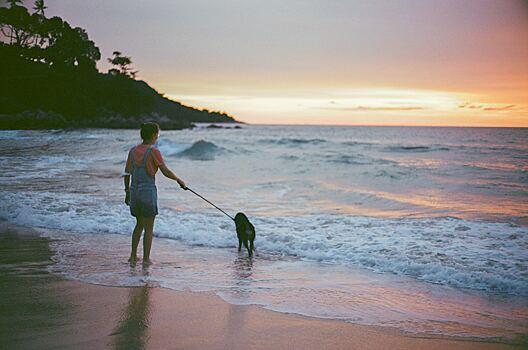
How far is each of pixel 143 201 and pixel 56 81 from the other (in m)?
67.6

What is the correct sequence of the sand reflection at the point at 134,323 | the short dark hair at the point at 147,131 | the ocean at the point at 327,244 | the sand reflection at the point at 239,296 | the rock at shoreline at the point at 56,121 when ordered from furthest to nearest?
the rock at shoreline at the point at 56,121
the short dark hair at the point at 147,131
the ocean at the point at 327,244
the sand reflection at the point at 239,296
the sand reflection at the point at 134,323

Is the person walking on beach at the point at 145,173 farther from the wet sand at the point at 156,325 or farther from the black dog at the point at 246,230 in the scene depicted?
the black dog at the point at 246,230

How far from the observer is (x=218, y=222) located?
861 cm

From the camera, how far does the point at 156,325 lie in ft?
11.8

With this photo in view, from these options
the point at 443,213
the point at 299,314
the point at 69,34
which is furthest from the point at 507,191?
the point at 69,34

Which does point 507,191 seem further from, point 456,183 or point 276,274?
point 276,274

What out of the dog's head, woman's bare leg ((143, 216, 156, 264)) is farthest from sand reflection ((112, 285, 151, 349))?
the dog's head

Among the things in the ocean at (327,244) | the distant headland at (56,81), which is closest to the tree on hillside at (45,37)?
the distant headland at (56,81)

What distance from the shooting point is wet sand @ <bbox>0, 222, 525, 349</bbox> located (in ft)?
10.8

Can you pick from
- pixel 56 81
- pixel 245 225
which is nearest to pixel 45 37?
pixel 56 81

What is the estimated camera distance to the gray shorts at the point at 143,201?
17.8 ft

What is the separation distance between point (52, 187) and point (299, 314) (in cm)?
1055

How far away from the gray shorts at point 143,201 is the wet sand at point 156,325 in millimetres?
1166

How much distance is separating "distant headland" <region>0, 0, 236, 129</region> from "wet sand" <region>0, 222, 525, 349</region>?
49.3 meters
